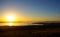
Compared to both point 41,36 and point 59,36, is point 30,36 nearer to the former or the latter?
point 41,36

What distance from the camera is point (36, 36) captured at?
9734 mm

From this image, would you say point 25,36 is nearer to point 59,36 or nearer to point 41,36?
point 41,36

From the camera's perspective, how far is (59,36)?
34.1 ft

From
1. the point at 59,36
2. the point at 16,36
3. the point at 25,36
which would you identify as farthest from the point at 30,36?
the point at 59,36

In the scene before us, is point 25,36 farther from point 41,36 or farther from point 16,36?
point 41,36

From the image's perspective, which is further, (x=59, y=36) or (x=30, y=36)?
(x=59, y=36)

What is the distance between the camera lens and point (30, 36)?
973 cm

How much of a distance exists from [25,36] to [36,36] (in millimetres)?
957

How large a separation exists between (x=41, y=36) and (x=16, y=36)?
2136 mm

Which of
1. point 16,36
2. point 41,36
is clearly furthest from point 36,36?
point 16,36

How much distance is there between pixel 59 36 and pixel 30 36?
2.71 metres

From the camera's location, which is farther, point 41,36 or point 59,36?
point 59,36

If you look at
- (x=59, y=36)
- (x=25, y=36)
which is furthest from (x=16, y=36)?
(x=59, y=36)

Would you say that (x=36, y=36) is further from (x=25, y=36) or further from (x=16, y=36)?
(x=16, y=36)
